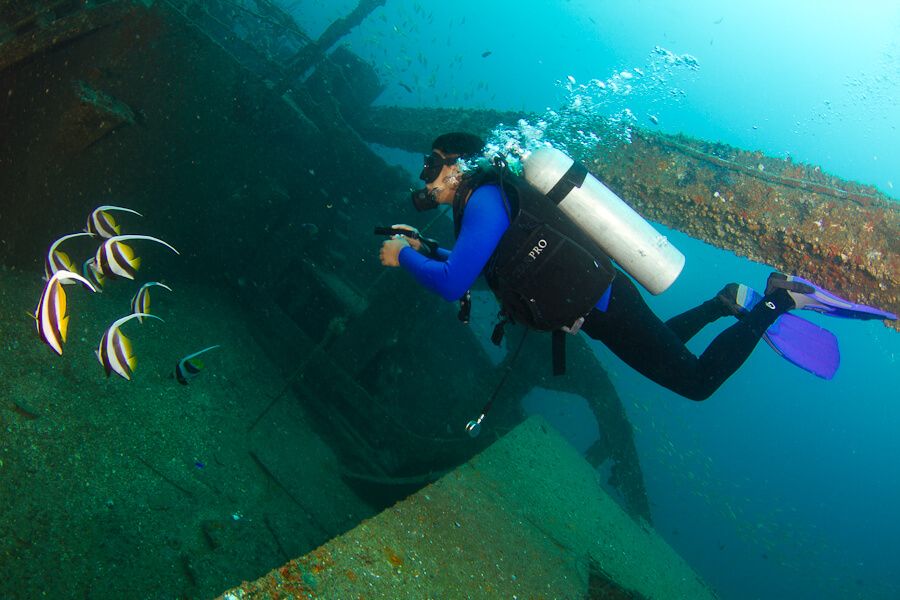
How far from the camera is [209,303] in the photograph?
25.3 ft

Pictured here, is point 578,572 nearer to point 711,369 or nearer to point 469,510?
point 469,510

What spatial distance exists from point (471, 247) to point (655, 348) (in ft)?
6.66

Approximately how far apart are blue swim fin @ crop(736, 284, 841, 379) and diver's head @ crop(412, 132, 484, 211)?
356 centimetres

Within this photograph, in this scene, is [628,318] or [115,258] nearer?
[115,258]

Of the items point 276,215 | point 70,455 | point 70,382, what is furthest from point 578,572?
point 276,215

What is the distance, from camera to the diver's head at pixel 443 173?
12.5 feet

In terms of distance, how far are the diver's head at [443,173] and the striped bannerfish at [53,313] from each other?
2.61 meters

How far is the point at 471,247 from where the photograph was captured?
3.37m

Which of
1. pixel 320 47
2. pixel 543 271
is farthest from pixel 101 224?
pixel 320 47

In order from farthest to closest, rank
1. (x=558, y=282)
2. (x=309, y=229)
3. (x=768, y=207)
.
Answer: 1. (x=309, y=229)
2. (x=768, y=207)
3. (x=558, y=282)

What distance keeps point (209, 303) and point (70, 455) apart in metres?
3.94

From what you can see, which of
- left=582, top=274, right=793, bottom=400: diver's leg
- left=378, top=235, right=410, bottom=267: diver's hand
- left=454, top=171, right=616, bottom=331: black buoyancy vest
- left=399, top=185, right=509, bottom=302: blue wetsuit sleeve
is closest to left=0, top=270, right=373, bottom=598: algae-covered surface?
left=378, top=235, right=410, bottom=267: diver's hand

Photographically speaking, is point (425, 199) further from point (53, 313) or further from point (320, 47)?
point (320, 47)

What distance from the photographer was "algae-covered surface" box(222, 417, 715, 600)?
240 centimetres
